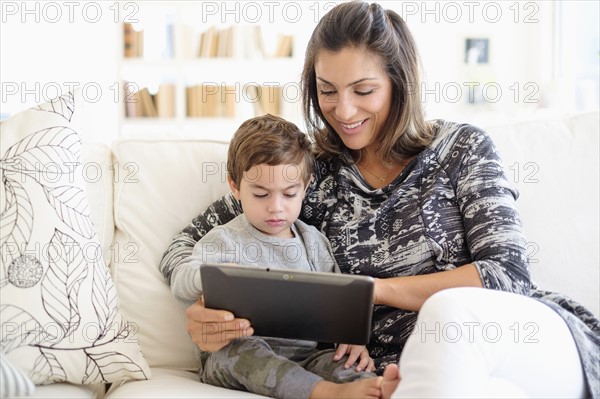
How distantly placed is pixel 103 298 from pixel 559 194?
1074 mm

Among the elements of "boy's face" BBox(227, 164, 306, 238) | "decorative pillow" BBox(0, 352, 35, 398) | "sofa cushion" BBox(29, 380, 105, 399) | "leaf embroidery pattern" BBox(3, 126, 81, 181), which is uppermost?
"leaf embroidery pattern" BBox(3, 126, 81, 181)

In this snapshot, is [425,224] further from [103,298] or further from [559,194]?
[103,298]

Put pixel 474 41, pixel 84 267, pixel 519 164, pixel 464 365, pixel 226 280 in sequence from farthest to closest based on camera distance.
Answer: pixel 474 41 < pixel 519 164 < pixel 84 267 < pixel 226 280 < pixel 464 365

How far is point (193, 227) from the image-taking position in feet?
5.65

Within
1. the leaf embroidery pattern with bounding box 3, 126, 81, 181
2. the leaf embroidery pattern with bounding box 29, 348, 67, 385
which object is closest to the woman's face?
the leaf embroidery pattern with bounding box 3, 126, 81, 181

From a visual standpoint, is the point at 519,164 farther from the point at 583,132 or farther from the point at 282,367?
the point at 282,367

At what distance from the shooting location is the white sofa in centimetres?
Answer: 169

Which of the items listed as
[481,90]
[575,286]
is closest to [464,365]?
[575,286]

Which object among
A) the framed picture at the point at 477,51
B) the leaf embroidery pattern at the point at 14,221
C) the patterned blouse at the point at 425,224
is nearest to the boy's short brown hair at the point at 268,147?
the patterned blouse at the point at 425,224

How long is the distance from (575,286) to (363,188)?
54cm

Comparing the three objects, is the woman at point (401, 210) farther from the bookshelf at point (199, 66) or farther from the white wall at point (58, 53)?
the bookshelf at point (199, 66)

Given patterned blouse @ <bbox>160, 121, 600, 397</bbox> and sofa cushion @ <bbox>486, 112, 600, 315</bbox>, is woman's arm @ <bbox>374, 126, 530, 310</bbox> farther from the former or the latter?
sofa cushion @ <bbox>486, 112, 600, 315</bbox>

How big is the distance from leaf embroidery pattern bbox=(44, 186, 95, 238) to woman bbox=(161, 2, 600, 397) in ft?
0.67

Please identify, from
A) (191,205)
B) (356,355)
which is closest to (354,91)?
(191,205)
